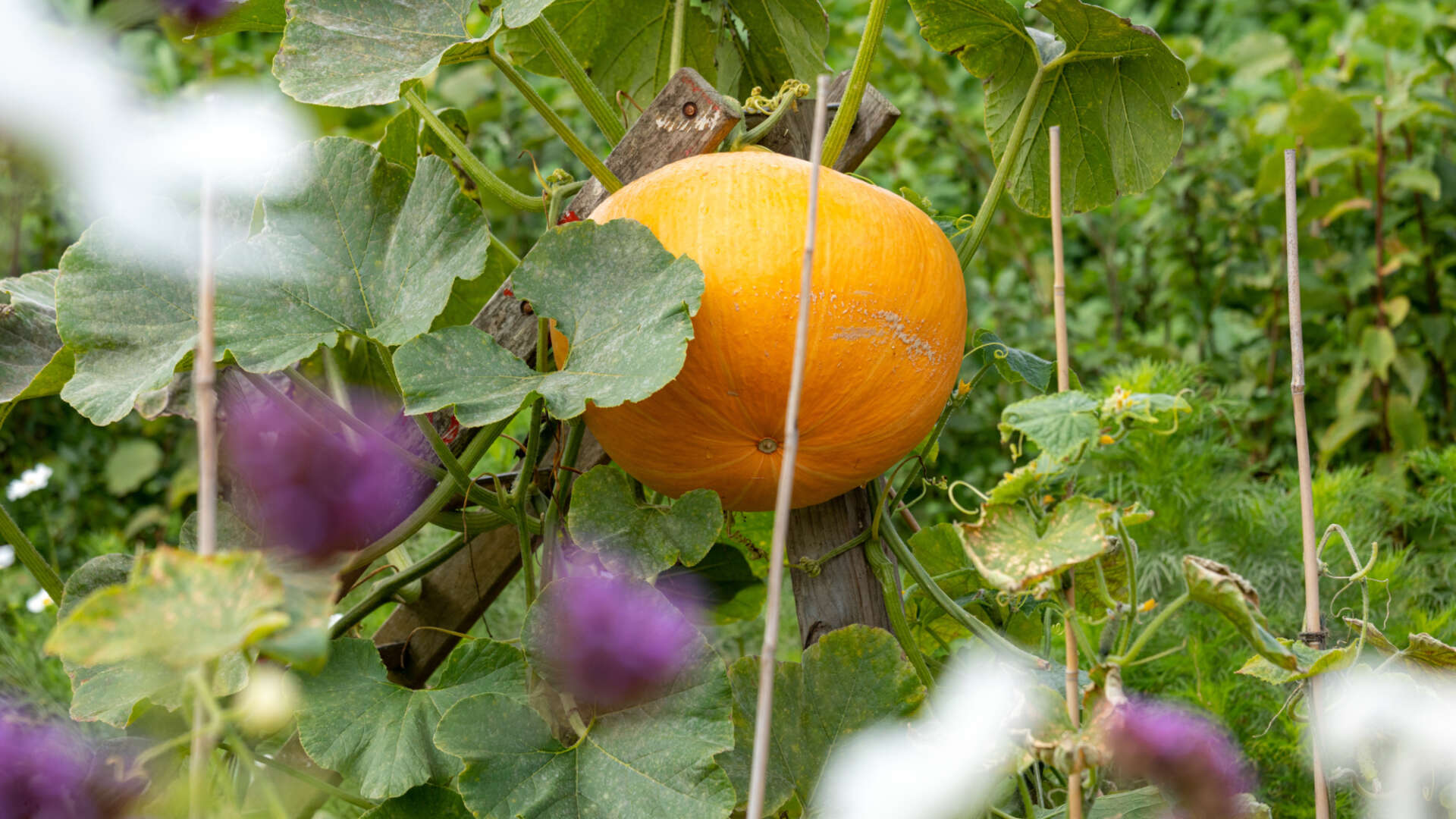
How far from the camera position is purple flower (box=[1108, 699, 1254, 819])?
25.0 inches

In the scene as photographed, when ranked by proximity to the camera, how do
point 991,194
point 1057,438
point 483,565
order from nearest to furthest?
point 1057,438
point 991,194
point 483,565

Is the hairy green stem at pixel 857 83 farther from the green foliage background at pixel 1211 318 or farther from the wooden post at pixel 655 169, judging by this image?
the green foliage background at pixel 1211 318

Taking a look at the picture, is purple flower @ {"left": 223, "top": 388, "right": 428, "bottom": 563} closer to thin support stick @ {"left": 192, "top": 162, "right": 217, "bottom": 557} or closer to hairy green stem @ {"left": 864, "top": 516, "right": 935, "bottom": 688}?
thin support stick @ {"left": 192, "top": 162, "right": 217, "bottom": 557}

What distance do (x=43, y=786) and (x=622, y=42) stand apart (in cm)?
94

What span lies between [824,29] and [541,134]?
1620 mm

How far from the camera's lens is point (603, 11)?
1232mm

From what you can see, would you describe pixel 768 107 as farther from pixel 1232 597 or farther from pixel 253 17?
pixel 1232 597

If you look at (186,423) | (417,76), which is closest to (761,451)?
(417,76)

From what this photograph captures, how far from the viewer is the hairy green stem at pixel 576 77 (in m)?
0.94

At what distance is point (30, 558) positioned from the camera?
1003mm

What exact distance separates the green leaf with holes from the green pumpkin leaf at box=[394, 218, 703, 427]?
18 centimetres

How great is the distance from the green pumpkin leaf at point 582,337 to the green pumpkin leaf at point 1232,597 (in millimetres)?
332

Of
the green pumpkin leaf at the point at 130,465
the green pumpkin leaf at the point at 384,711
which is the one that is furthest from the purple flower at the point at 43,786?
the green pumpkin leaf at the point at 130,465

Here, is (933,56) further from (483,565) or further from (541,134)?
(483,565)
